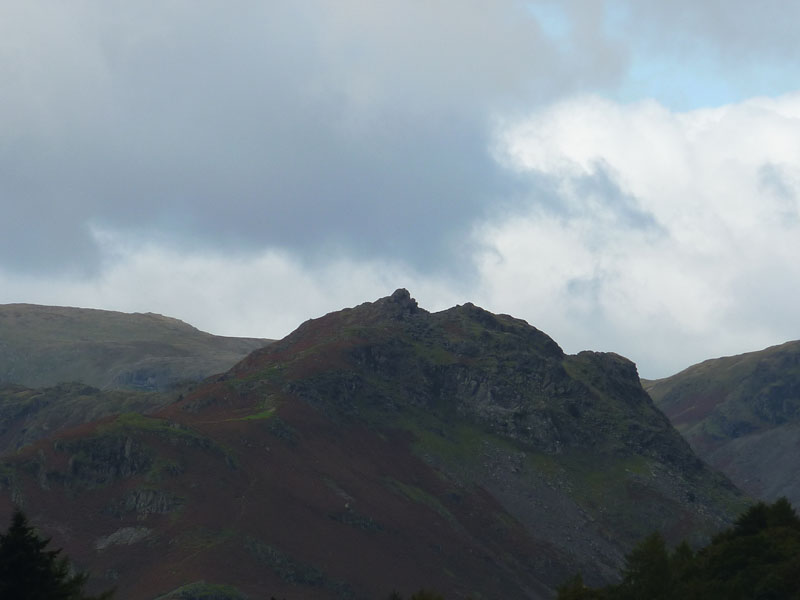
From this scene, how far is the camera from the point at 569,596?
349 feet

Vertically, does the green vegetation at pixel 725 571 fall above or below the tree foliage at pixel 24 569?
above

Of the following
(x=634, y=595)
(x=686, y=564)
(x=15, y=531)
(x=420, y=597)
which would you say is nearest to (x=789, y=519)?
(x=686, y=564)

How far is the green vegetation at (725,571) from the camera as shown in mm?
95875

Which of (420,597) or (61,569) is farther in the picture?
(420,597)

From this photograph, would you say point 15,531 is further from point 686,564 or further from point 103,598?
point 686,564

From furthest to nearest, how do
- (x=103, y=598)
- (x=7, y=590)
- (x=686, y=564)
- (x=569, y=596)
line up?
(x=686, y=564), (x=569, y=596), (x=103, y=598), (x=7, y=590)

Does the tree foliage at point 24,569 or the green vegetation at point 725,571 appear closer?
the tree foliage at point 24,569

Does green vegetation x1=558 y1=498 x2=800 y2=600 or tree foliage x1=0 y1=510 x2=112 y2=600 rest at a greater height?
green vegetation x1=558 y1=498 x2=800 y2=600

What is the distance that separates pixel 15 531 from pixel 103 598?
14.4 meters

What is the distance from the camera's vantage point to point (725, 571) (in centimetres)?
10438

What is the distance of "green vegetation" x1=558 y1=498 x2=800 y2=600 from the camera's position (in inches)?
3775

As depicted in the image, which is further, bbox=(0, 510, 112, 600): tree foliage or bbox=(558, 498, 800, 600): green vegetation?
bbox=(558, 498, 800, 600): green vegetation

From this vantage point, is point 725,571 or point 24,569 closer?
point 24,569

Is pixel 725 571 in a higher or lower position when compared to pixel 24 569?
higher
